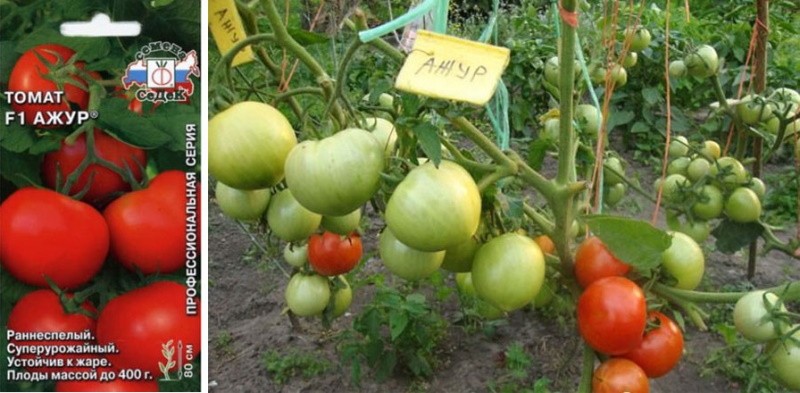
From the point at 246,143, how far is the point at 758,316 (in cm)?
78

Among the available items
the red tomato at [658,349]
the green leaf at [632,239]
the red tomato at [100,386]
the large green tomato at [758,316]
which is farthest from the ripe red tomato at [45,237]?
the large green tomato at [758,316]

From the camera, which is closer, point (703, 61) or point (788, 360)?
point (788, 360)

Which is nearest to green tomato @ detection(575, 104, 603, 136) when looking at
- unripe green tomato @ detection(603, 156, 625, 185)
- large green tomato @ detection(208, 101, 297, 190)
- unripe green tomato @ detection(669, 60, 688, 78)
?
unripe green tomato @ detection(603, 156, 625, 185)

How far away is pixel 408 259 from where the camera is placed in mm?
1032

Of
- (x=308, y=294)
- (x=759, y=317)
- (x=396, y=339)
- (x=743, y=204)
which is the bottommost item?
(x=396, y=339)

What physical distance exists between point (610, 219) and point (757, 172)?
4.06 feet

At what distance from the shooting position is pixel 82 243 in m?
0.87

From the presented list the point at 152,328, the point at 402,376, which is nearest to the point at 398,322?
the point at 402,376

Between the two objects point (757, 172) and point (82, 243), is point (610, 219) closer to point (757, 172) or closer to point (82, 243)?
point (82, 243)

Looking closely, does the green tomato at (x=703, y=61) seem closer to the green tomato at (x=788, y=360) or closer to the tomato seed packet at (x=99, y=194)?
the green tomato at (x=788, y=360)

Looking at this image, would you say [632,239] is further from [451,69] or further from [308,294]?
[308,294]

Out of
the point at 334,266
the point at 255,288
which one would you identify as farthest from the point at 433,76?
the point at 255,288

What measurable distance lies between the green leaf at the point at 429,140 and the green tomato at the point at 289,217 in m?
0.32

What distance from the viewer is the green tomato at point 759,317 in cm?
107
